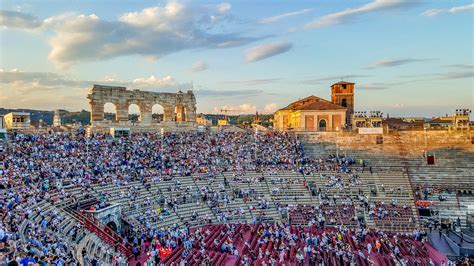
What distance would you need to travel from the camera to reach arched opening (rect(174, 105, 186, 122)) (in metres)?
50.1

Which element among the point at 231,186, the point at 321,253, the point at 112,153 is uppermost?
the point at 112,153

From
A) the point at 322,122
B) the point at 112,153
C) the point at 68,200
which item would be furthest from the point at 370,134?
the point at 68,200

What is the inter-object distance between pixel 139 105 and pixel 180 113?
789 centimetres

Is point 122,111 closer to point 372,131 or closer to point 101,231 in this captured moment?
point 101,231

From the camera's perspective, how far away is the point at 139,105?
44188mm

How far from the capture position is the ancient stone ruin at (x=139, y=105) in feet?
135

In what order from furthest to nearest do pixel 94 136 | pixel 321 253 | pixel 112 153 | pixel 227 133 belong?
1. pixel 227 133
2. pixel 94 136
3. pixel 112 153
4. pixel 321 253

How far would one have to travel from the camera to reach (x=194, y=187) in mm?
33906

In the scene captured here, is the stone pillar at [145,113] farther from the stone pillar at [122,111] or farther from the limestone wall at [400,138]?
the limestone wall at [400,138]

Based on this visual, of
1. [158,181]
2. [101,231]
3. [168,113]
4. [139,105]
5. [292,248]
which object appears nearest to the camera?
[101,231]

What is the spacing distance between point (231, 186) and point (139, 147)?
9.21 m

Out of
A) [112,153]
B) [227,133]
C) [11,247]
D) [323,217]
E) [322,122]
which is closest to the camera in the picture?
[11,247]

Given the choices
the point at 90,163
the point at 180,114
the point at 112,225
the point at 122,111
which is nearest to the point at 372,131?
the point at 180,114

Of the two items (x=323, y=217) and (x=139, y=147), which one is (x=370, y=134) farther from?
(x=139, y=147)
